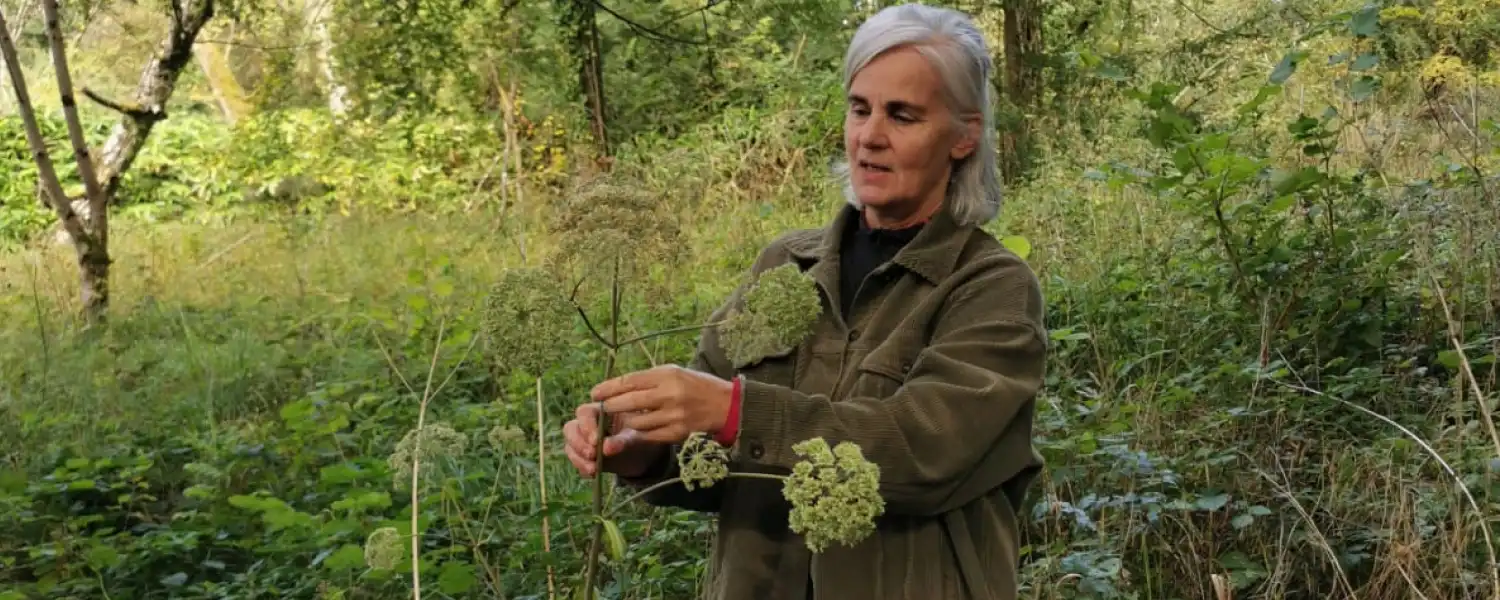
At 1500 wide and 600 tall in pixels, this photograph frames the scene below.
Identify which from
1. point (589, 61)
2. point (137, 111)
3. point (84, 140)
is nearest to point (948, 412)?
point (84, 140)

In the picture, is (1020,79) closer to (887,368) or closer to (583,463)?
(887,368)

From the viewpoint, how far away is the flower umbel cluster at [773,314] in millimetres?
1201

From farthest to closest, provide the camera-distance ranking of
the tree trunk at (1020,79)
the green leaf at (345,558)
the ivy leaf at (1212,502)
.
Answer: the tree trunk at (1020,79) → the green leaf at (345,558) → the ivy leaf at (1212,502)

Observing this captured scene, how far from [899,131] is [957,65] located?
0.12 m

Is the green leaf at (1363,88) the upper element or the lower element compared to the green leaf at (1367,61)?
lower

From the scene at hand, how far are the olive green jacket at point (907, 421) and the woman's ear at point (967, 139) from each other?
109 mm

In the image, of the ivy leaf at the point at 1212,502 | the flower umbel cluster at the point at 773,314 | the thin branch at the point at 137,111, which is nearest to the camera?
the flower umbel cluster at the point at 773,314

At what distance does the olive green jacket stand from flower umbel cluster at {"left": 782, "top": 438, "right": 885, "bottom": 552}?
19 centimetres

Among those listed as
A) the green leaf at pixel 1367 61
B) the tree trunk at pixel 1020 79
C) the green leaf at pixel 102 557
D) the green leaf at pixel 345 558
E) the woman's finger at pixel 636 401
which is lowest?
the green leaf at pixel 102 557

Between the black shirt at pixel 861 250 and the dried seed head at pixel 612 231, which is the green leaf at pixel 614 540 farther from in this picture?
the black shirt at pixel 861 250

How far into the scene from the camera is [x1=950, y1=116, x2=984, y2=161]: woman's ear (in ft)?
5.85

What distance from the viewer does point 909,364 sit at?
A: 1.63 m

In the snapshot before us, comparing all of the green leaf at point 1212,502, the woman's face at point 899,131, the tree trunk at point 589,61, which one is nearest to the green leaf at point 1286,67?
the green leaf at point 1212,502

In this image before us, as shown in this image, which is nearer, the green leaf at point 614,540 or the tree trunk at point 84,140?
the green leaf at point 614,540
